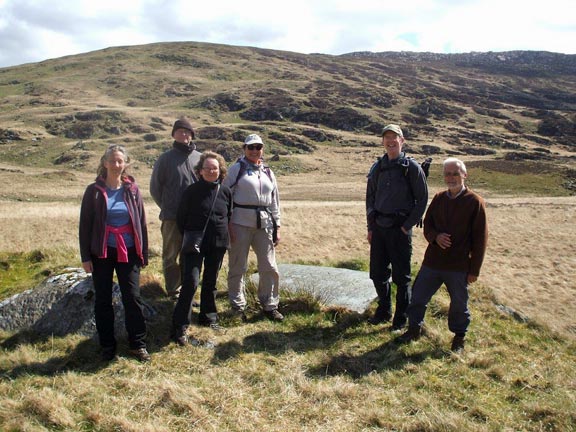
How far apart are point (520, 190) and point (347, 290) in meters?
41.4

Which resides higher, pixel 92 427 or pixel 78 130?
pixel 78 130

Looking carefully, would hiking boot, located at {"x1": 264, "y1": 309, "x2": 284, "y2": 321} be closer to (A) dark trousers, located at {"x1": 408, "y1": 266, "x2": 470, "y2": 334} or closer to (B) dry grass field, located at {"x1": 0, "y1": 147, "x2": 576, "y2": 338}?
(A) dark trousers, located at {"x1": 408, "y1": 266, "x2": 470, "y2": 334}

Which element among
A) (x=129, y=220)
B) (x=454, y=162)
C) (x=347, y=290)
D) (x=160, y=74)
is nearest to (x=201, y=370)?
(x=129, y=220)

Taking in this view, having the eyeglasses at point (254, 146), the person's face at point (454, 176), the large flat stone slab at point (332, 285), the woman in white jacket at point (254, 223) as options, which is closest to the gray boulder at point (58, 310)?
the woman in white jacket at point (254, 223)

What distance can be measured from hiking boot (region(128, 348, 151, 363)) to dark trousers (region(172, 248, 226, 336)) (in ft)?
1.55

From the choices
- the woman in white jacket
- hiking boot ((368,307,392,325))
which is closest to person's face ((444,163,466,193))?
hiking boot ((368,307,392,325))

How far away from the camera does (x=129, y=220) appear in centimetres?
475

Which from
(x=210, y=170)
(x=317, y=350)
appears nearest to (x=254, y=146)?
(x=210, y=170)

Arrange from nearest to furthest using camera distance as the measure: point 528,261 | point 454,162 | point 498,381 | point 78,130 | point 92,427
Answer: point 92,427 < point 498,381 < point 454,162 < point 528,261 < point 78,130

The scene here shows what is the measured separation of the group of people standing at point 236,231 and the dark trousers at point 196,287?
1 centimetres

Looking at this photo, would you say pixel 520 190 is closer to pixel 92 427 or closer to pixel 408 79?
pixel 92 427

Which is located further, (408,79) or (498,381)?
(408,79)

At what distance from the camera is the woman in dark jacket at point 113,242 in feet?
15.0

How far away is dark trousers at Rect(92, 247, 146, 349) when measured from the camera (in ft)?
15.4
